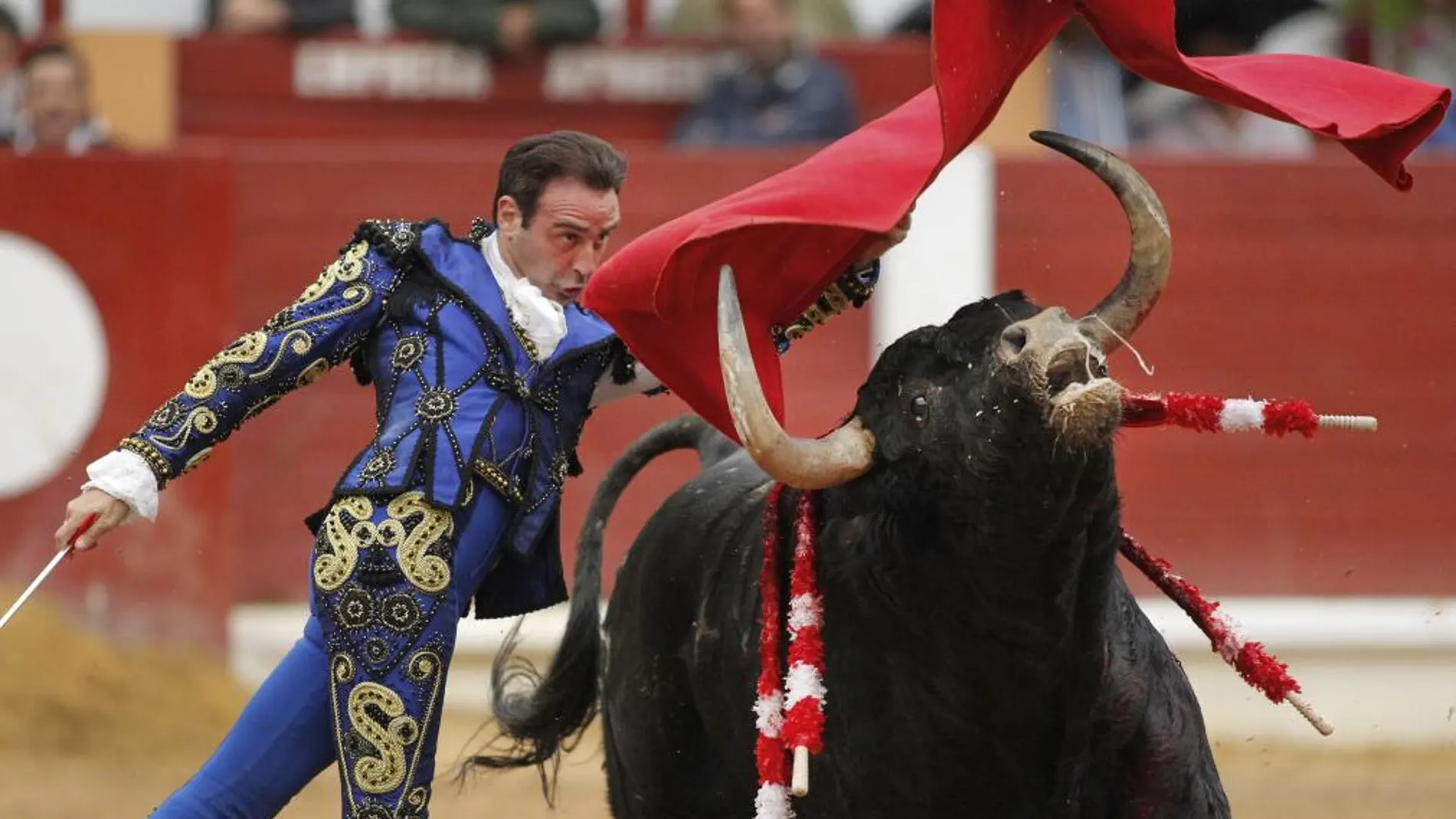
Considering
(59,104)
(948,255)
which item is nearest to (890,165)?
(948,255)

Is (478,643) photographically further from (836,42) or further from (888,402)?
(888,402)

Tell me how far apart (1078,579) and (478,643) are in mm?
4038

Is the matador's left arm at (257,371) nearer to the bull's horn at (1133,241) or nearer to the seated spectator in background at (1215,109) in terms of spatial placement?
the bull's horn at (1133,241)

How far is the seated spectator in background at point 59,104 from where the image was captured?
7.09m

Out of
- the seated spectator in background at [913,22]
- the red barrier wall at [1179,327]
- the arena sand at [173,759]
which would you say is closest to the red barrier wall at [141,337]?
the red barrier wall at [1179,327]

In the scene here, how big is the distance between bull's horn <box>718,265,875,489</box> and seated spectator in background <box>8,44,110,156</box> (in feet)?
14.4

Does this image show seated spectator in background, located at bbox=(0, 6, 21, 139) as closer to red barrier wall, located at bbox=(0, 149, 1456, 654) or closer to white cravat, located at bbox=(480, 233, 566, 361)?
red barrier wall, located at bbox=(0, 149, 1456, 654)

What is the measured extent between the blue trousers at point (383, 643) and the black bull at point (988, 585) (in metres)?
0.44

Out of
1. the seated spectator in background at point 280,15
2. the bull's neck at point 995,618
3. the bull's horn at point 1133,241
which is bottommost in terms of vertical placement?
the bull's neck at point 995,618

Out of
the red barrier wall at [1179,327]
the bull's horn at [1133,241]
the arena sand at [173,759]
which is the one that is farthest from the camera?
the red barrier wall at [1179,327]

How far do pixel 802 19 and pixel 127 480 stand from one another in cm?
498

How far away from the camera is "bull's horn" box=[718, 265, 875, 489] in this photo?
9.91 feet

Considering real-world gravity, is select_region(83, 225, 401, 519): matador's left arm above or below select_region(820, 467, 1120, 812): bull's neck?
above

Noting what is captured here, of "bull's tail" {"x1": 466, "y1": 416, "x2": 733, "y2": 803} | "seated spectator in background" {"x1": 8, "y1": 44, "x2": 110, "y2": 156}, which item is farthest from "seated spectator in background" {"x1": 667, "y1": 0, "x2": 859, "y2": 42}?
"bull's tail" {"x1": 466, "y1": 416, "x2": 733, "y2": 803}
